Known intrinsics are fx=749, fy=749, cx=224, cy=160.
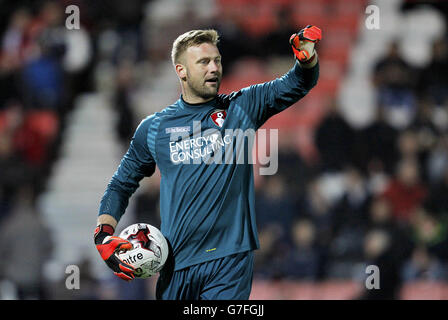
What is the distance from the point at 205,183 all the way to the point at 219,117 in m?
0.39

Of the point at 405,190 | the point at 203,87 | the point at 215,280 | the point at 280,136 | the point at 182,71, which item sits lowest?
the point at 215,280

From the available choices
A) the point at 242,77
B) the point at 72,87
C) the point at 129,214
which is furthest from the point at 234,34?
the point at 129,214

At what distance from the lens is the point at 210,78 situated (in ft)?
13.8

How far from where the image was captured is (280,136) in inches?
379

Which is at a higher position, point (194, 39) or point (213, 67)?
point (194, 39)

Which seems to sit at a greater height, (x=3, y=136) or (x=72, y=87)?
(x=72, y=87)

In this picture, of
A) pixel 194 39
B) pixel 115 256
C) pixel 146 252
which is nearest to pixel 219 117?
pixel 194 39

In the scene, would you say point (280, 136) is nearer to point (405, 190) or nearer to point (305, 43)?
point (405, 190)

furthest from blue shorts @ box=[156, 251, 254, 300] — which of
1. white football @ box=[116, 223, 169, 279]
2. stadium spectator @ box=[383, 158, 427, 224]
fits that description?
stadium spectator @ box=[383, 158, 427, 224]

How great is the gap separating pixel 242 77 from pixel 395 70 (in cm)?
226

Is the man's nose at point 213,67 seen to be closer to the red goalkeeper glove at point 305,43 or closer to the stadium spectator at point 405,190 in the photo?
the red goalkeeper glove at point 305,43

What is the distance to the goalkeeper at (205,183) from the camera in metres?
4.09

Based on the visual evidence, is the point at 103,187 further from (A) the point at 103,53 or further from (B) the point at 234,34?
(B) the point at 234,34
